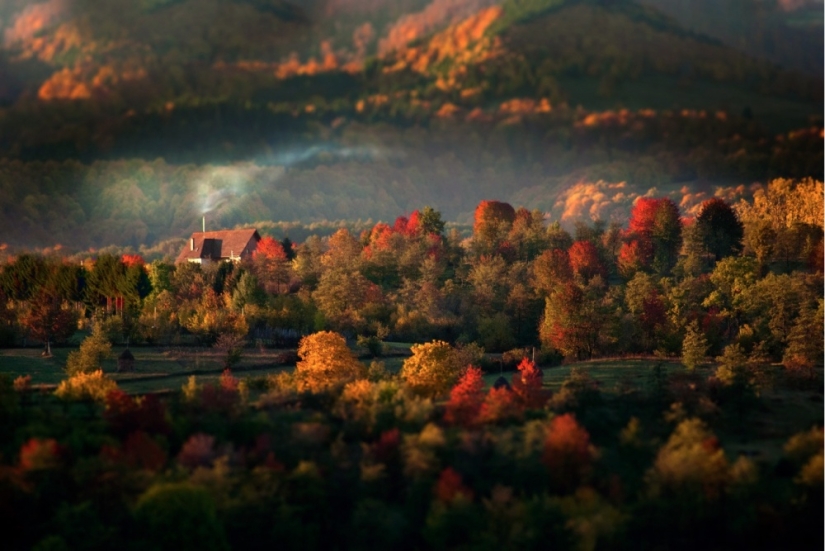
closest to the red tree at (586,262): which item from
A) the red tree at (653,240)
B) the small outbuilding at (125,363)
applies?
the red tree at (653,240)

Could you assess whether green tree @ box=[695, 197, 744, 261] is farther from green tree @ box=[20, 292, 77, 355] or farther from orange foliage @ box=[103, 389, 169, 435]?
orange foliage @ box=[103, 389, 169, 435]

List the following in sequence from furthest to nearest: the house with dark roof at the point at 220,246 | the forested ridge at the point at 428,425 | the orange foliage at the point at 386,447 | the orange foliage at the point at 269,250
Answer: the house with dark roof at the point at 220,246 < the orange foliage at the point at 269,250 < the orange foliage at the point at 386,447 < the forested ridge at the point at 428,425

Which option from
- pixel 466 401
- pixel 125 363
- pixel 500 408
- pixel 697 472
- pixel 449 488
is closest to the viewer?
pixel 449 488

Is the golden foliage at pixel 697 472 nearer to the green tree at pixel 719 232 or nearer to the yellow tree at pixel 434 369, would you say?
the yellow tree at pixel 434 369

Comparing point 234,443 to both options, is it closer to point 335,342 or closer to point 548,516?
point 548,516

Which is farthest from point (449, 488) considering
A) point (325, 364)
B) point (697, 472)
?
point (325, 364)

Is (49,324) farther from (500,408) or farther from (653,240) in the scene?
(653,240)
